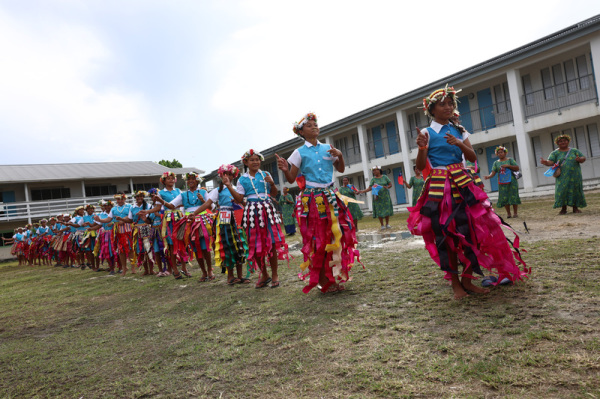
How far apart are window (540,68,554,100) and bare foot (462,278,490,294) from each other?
58.2 feet

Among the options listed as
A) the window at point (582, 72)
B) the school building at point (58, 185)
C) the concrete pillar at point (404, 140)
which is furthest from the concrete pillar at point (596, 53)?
the school building at point (58, 185)

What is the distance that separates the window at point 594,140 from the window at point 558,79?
1.77 metres

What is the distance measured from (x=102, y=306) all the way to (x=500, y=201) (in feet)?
29.6

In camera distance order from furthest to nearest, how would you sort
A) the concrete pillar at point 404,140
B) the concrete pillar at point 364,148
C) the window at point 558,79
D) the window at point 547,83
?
the concrete pillar at point 364,148 → the concrete pillar at point 404,140 → the window at point 547,83 → the window at point 558,79

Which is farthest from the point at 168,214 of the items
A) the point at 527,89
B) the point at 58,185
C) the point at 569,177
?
the point at 58,185

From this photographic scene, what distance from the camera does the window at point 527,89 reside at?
18812mm

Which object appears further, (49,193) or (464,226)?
(49,193)

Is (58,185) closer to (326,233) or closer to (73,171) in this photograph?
(73,171)

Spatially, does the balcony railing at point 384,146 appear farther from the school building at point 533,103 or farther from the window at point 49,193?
the window at point 49,193

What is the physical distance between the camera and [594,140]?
17391mm

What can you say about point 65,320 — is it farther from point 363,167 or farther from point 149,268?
point 363,167

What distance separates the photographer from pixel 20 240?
22141 mm

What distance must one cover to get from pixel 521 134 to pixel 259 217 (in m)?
15.6

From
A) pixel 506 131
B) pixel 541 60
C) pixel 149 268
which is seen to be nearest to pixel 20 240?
pixel 149 268
